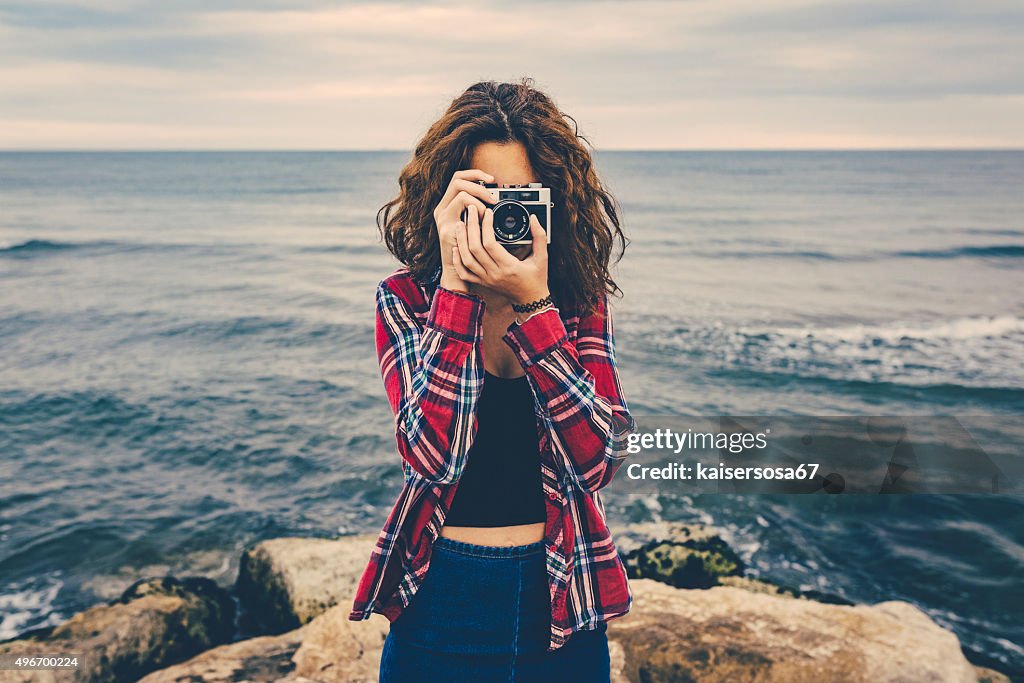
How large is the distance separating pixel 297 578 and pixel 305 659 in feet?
4.69

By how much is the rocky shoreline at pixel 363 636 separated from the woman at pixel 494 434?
7.26 feet

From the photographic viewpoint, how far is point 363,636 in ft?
12.8

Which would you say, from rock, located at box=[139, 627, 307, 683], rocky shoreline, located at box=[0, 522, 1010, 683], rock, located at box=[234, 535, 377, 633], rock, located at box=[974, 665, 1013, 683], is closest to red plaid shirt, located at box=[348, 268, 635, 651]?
rocky shoreline, located at box=[0, 522, 1010, 683]

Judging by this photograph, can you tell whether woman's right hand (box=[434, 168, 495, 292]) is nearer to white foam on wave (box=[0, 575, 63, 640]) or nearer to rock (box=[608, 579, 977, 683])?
rock (box=[608, 579, 977, 683])

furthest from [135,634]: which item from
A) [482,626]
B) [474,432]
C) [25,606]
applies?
[474,432]

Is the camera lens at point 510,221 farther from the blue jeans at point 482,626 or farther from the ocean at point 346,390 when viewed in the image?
the ocean at point 346,390

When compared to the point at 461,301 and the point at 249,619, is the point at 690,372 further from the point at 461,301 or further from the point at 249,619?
the point at 461,301

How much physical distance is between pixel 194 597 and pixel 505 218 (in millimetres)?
4602

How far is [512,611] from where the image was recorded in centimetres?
155

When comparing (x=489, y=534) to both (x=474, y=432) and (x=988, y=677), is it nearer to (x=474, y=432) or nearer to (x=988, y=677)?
(x=474, y=432)

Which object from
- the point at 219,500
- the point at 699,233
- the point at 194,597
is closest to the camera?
the point at 194,597

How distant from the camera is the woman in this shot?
150 centimetres

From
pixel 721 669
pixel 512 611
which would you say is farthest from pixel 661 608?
pixel 512 611

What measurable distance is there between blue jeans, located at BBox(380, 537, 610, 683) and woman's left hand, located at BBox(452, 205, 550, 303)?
557 mm
